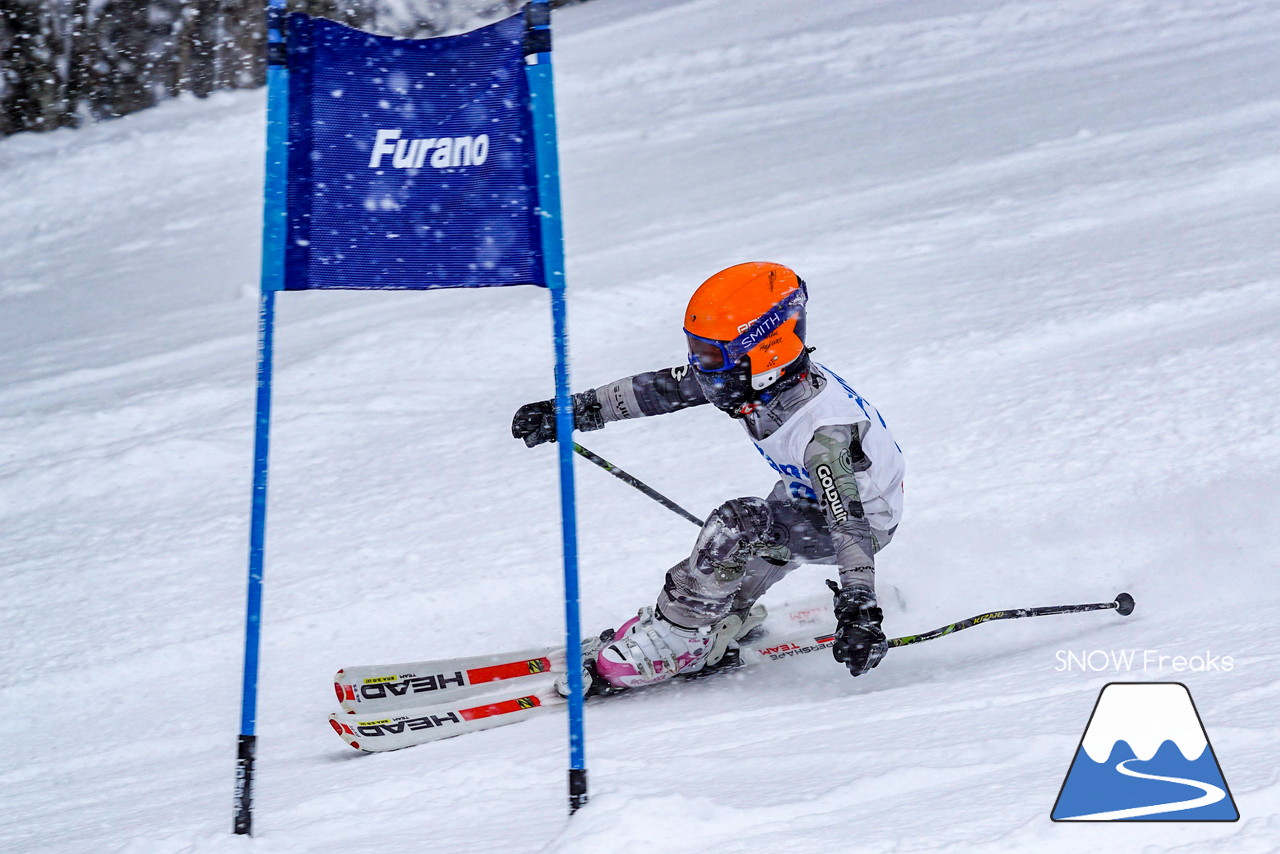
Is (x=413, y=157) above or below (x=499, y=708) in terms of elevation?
above

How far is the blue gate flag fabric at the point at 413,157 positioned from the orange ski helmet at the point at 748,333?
0.92 m

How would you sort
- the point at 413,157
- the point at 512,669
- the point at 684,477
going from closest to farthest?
the point at 413,157 → the point at 512,669 → the point at 684,477

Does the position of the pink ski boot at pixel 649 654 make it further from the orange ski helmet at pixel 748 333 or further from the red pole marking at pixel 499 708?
the orange ski helmet at pixel 748 333

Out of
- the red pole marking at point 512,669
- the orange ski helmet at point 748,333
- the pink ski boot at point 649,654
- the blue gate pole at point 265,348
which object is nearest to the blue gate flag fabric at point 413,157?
the blue gate pole at point 265,348

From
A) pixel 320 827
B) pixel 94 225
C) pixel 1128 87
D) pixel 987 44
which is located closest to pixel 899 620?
pixel 320 827

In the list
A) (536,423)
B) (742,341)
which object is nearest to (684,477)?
(536,423)

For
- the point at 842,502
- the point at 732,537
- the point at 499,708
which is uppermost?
the point at 842,502

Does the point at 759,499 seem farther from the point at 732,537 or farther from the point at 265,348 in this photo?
the point at 265,348

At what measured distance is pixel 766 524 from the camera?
383cm

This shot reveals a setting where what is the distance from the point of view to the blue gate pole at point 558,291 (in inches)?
106

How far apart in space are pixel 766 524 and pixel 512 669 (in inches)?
45.1

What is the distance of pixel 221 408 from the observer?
6.70m

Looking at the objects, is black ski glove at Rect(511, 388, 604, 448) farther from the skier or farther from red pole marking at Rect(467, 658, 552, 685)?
red pole marking at Rect(467, 658, 552, 685)

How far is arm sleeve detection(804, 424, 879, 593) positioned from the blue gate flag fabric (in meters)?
1.22
